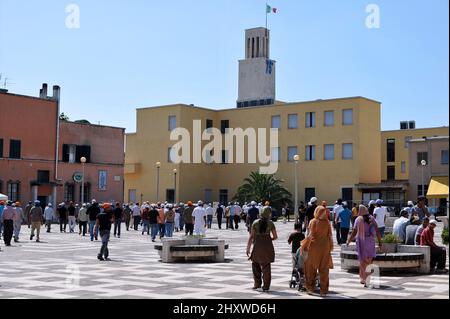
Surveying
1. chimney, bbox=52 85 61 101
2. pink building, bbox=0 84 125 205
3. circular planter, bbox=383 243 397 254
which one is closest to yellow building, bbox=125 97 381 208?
pink building, bbox=0 84 125 205

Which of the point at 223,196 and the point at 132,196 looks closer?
the point at 223,196

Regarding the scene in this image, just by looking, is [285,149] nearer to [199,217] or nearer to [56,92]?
[56,92]

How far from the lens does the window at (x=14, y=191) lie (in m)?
47.0

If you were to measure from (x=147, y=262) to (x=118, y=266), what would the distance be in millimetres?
1218

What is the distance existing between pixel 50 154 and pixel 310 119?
25172 millimetres

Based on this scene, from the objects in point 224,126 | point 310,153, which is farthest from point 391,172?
point 224,126

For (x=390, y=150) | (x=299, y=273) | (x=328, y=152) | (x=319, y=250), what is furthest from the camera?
(x=390, y=150)

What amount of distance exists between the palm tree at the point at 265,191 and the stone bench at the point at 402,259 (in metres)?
43.2

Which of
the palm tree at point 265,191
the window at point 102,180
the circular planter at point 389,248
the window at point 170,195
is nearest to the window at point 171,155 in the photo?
the window at point 170,195

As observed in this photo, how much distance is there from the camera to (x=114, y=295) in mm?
11031

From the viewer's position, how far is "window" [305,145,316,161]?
205ft

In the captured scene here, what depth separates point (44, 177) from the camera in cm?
4984
